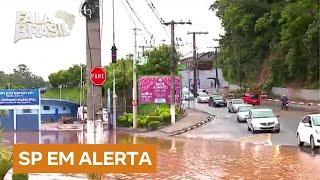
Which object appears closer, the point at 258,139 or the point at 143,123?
the point at 258,139

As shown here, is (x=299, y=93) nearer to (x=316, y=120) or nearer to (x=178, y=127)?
(x=178, y=127)

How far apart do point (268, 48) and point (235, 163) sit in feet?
203

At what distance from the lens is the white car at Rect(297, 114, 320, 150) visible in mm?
23109

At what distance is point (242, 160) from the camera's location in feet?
69.2

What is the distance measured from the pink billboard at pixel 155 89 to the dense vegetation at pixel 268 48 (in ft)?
27.5

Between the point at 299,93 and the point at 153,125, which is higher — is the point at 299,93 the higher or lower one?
the higher one

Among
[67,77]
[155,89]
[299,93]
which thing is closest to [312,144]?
[155,89]

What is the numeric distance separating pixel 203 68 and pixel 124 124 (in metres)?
90.5

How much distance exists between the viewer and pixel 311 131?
77.7ft

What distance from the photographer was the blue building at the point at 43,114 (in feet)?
181

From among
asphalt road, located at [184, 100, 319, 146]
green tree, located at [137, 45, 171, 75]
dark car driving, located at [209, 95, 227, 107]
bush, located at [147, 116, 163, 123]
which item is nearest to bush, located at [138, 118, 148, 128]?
bush, located at [147, 116, 163, 123]

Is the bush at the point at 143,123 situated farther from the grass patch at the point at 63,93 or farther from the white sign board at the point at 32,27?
the grass patch at the point at 63,93

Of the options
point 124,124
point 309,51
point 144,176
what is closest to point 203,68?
point 309,51

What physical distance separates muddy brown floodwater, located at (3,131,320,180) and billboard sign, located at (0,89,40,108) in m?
26.7
